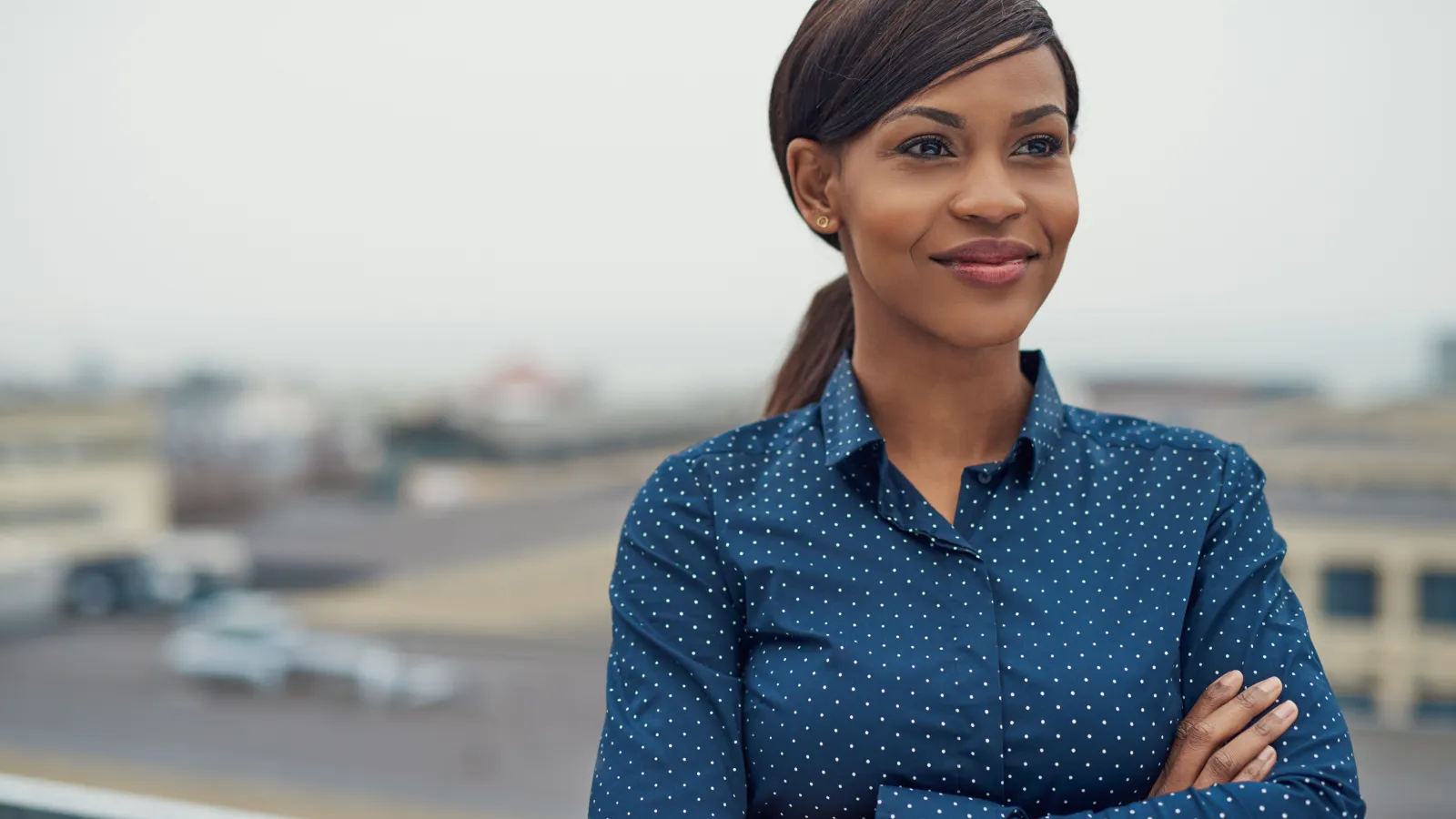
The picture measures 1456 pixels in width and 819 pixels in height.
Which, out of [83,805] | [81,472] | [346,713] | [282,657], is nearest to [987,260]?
[83,805]

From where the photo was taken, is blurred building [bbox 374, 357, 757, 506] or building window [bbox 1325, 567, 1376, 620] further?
blurred building [bbox 374, 357, 757, 506]

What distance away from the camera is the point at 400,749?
378 inches

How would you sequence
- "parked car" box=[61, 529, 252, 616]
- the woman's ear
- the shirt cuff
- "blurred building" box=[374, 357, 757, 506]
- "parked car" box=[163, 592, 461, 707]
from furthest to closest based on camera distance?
"parked car" box=[163, 592, 461, 707] → "parked car" box=[61, 529, 252, 616] → "blurred building" box=[374, 357, 757, 506] → the woman's ear → the shirt cuff

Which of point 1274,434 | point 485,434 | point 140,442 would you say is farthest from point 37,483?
point 1274,434

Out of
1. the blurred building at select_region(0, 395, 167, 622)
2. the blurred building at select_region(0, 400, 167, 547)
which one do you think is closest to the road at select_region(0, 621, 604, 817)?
the blurred building at select_region(0, 395, 167, 622)

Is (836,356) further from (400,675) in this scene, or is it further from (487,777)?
(400,675)

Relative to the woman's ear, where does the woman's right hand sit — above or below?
below

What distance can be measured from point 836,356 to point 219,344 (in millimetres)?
7843

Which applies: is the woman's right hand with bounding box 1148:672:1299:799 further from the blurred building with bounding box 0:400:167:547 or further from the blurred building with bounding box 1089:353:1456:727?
the blurred building with bounding box 0:400:167:547

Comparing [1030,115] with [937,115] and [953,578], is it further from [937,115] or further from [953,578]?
[953,578]

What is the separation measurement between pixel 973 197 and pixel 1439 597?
7158mm

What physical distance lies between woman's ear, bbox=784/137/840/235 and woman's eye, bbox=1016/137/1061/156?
0.13 metres

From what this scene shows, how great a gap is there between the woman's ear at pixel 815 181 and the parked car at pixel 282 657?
9.06 metres

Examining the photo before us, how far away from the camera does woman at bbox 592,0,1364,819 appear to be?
804mm
